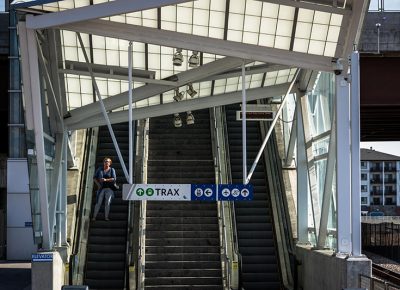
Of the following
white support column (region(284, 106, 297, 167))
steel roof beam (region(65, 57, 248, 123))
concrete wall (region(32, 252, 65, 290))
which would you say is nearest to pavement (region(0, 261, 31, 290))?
concrete wall (region(32, 252, 65, 290))

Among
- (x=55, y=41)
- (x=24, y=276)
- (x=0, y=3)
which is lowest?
(x=24, y=276)

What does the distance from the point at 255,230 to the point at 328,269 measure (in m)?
6.05

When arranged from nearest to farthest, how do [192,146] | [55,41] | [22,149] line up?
[55,41] < [192,146] < [22,149]

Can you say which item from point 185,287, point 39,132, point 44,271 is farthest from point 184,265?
point 39,132

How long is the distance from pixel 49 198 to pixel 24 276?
3.95 m

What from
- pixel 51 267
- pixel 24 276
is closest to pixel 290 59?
pixel 51 267

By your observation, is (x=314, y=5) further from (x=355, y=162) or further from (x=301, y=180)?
(x=301, y=180)

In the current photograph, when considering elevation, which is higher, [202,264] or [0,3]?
[0,3]

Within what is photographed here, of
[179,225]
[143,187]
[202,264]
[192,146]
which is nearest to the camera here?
[143,187]

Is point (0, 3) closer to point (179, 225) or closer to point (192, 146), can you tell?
point (192, 146)

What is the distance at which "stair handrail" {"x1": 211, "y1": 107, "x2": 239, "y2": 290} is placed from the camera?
21.2 meters

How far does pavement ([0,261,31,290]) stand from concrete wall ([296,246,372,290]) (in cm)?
723

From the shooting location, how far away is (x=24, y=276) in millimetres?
23594

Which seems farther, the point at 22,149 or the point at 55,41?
the point at 22,149
